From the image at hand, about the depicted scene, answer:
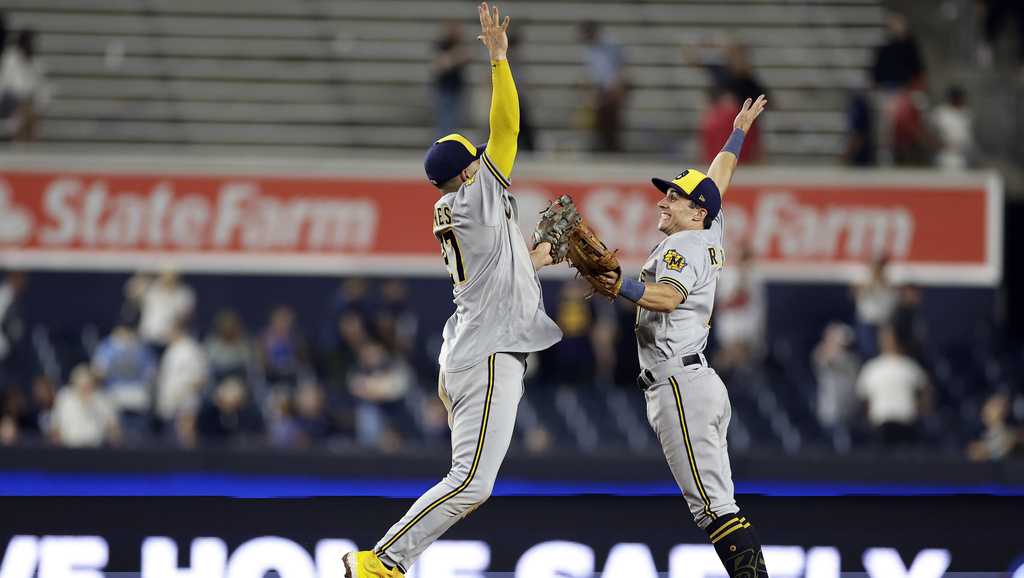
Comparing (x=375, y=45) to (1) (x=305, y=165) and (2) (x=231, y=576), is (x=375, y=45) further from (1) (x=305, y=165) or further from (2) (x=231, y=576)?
(2) (x=231, y=576)

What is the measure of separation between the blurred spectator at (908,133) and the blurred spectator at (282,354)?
6.50 meters

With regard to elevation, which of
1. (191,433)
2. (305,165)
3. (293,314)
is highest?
(305,165)

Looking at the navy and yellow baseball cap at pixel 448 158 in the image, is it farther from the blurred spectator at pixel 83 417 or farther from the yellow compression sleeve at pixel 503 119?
the blurred spectator at pixel 83 417

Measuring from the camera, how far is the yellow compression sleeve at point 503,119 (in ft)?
21.7

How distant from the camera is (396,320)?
49.3ft

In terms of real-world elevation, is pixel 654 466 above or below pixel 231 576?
above

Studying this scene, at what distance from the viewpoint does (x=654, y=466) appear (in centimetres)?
867

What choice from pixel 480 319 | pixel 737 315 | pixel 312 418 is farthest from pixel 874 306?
pixel 480 319

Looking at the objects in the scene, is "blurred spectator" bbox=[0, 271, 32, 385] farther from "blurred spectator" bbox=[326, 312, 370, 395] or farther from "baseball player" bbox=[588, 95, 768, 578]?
"baseball player" bbox=[588, 95, 768, 578]

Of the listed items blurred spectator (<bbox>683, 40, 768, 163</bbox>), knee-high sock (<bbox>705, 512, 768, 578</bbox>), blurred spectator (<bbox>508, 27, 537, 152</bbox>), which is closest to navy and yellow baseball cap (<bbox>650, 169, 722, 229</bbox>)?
knee-high sock (<bbox>705, 512, 768, 578</bbox>)

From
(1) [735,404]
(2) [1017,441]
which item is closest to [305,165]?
(1) [735,404]

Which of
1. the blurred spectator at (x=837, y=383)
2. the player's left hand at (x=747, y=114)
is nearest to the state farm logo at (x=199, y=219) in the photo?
the blurred spectator at (x=837, y=383)

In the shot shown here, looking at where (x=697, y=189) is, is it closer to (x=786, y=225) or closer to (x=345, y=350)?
(x=345, y=350)

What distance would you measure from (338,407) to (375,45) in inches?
247
